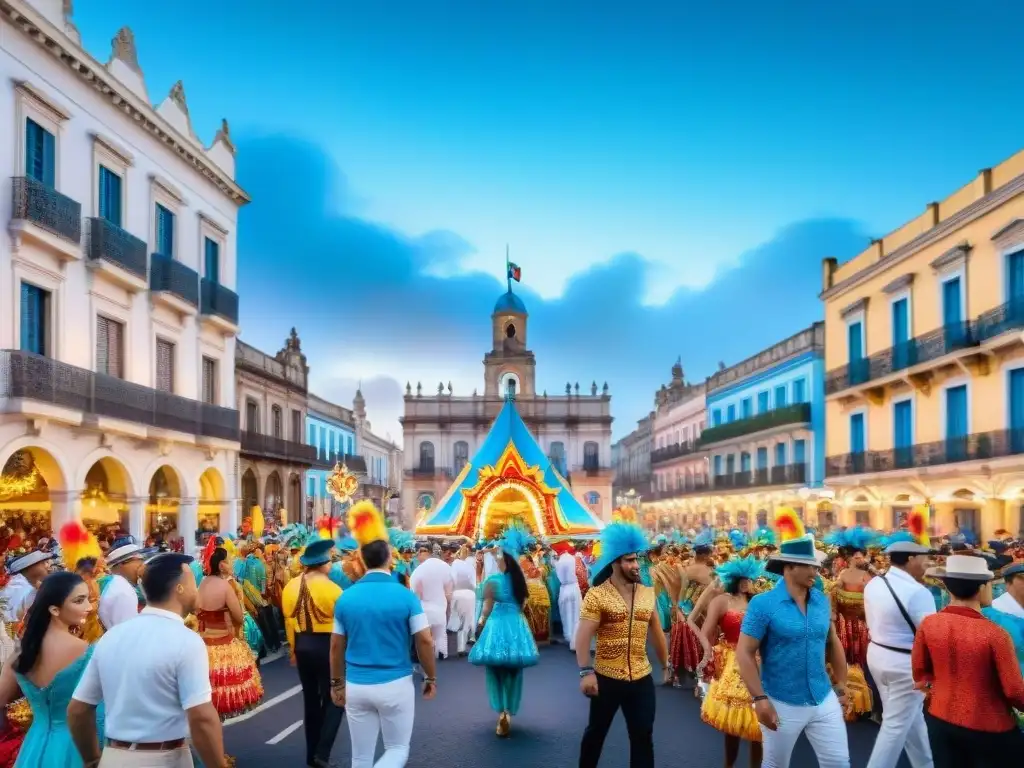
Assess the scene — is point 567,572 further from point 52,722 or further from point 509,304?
point 509,304

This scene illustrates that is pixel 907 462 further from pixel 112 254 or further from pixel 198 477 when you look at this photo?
pixel 112 254

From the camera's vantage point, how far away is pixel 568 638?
15.0 meters

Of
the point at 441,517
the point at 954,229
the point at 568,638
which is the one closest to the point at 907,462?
the point at 954,229

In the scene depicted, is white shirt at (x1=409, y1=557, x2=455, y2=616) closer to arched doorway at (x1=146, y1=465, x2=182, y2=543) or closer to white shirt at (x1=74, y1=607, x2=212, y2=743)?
white shirt at (x1=74, y1=607, x2=212, y2=743)

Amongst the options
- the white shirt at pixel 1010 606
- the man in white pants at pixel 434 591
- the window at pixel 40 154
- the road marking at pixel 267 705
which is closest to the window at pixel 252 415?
the window at pixel 40 154

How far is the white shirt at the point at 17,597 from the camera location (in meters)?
8.25

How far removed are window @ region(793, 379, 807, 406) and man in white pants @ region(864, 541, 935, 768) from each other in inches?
1219

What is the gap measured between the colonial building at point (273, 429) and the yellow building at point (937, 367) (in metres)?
18.7

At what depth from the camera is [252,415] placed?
37.8 meters

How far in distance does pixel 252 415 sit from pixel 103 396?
1868cm

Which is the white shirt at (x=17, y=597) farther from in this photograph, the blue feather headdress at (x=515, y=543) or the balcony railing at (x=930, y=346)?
the balcony railing at (x=930, y=346)

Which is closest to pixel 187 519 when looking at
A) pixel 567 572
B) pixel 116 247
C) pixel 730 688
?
pixel 116 247

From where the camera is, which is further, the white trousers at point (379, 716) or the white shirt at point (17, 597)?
the white shirt at point (17, 597)

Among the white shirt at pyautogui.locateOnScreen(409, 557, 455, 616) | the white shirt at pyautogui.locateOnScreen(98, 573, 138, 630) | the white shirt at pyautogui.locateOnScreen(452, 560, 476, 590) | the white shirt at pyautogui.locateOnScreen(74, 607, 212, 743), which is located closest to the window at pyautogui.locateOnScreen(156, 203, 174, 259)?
the white shirt at pyautogui.locateOnScreen(452, 560, 476, 590)
